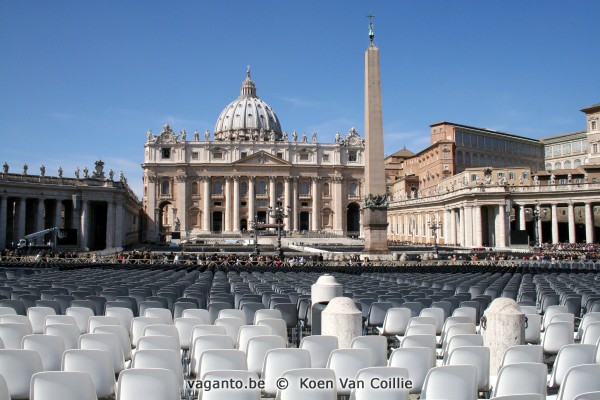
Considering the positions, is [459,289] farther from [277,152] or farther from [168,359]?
[277,152]

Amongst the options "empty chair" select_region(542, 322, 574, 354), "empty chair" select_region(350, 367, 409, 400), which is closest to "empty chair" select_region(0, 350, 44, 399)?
"empty chair" select_region(350, 367, 409, 400)

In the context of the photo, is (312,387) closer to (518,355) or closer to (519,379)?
(519,379)

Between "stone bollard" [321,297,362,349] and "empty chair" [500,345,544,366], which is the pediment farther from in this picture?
"empty chair" [500,345,544,366]

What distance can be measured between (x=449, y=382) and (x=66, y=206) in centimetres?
7056

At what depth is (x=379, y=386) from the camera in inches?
177

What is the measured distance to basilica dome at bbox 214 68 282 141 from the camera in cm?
14525

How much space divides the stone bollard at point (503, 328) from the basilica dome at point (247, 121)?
443ft

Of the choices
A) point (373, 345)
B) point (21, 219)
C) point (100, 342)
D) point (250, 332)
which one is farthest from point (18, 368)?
point (21, 219)

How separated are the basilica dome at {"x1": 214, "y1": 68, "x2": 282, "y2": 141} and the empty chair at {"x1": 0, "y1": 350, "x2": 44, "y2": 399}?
446 feet

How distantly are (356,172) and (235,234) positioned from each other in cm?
3169

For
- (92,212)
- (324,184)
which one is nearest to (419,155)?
(324,184)

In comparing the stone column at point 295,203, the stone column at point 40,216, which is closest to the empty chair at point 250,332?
the stone column at point 40,216

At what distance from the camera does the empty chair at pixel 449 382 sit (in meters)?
4.66

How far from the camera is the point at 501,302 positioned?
6645mm
